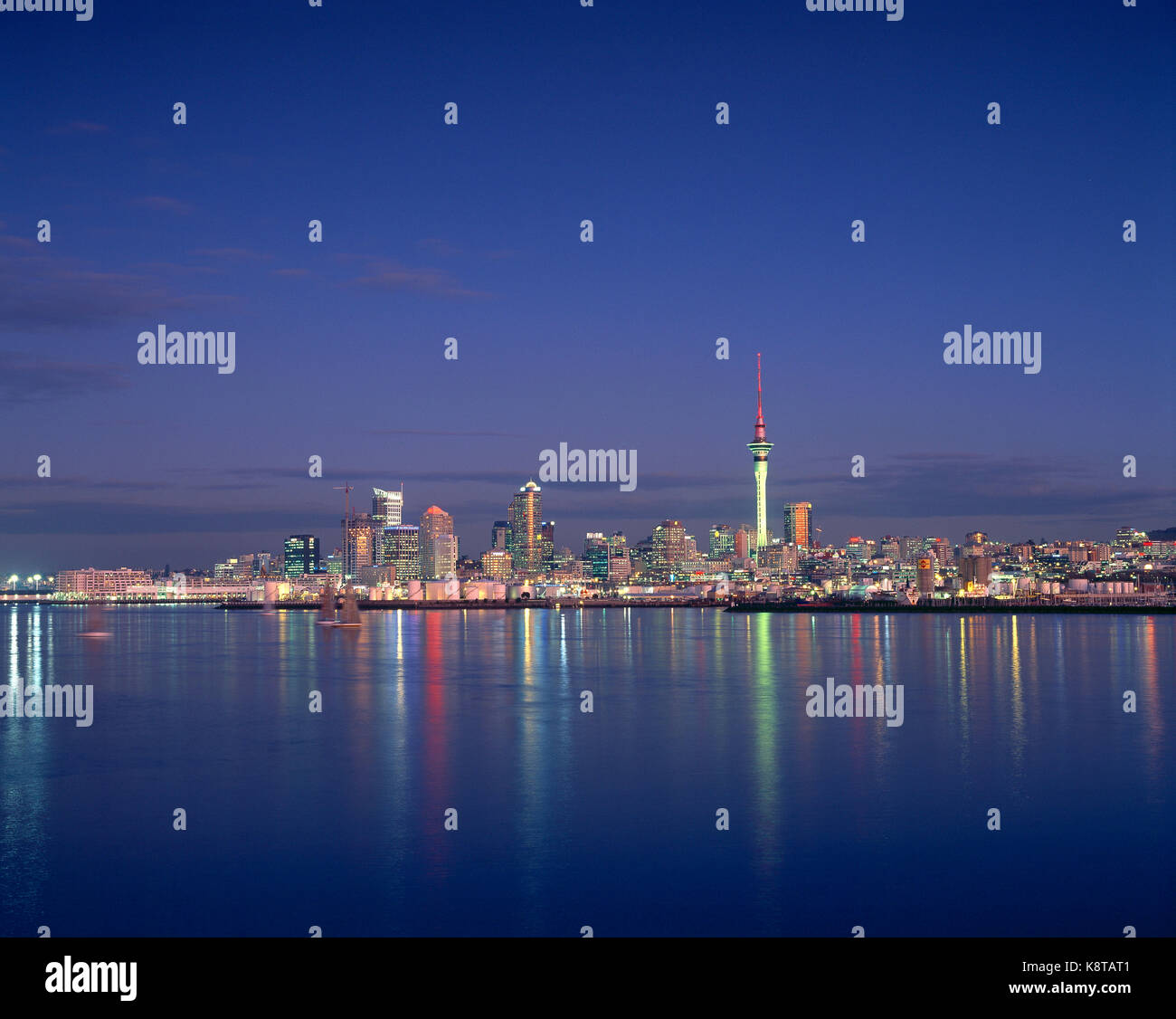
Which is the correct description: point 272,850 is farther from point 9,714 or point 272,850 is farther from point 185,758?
point 9,714

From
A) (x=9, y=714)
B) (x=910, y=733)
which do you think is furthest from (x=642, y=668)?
(x=9, y=714)
